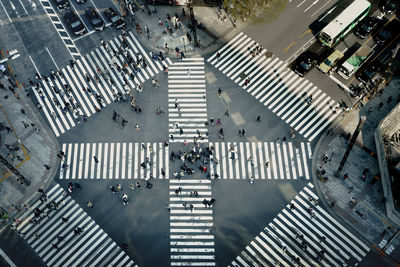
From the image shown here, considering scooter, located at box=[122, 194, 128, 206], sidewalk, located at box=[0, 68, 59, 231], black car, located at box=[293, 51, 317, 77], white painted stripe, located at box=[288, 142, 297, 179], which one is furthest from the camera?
black car, located at box=[293, 51, 317, 77]

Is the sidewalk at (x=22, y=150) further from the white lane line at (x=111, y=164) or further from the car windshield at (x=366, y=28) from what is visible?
the car windshield at (x=366, y=28)

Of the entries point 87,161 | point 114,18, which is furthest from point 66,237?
point 114,18

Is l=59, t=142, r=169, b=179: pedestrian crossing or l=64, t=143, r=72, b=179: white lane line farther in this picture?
l=64, t=143, r=72, b=179: white lane line

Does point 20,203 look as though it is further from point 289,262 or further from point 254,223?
point 289,262

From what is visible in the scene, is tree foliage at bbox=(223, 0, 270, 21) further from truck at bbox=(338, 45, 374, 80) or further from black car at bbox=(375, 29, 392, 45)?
black car at bbox=(375, 29, 392, 45)

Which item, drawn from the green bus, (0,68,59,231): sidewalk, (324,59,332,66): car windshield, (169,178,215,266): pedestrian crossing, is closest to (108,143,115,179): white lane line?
(0,68,59,231): sidewalk

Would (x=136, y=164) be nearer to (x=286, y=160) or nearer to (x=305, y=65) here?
(x=286, y=160)

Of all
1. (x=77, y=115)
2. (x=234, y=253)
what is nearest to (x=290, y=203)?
(x=234, y=253)
